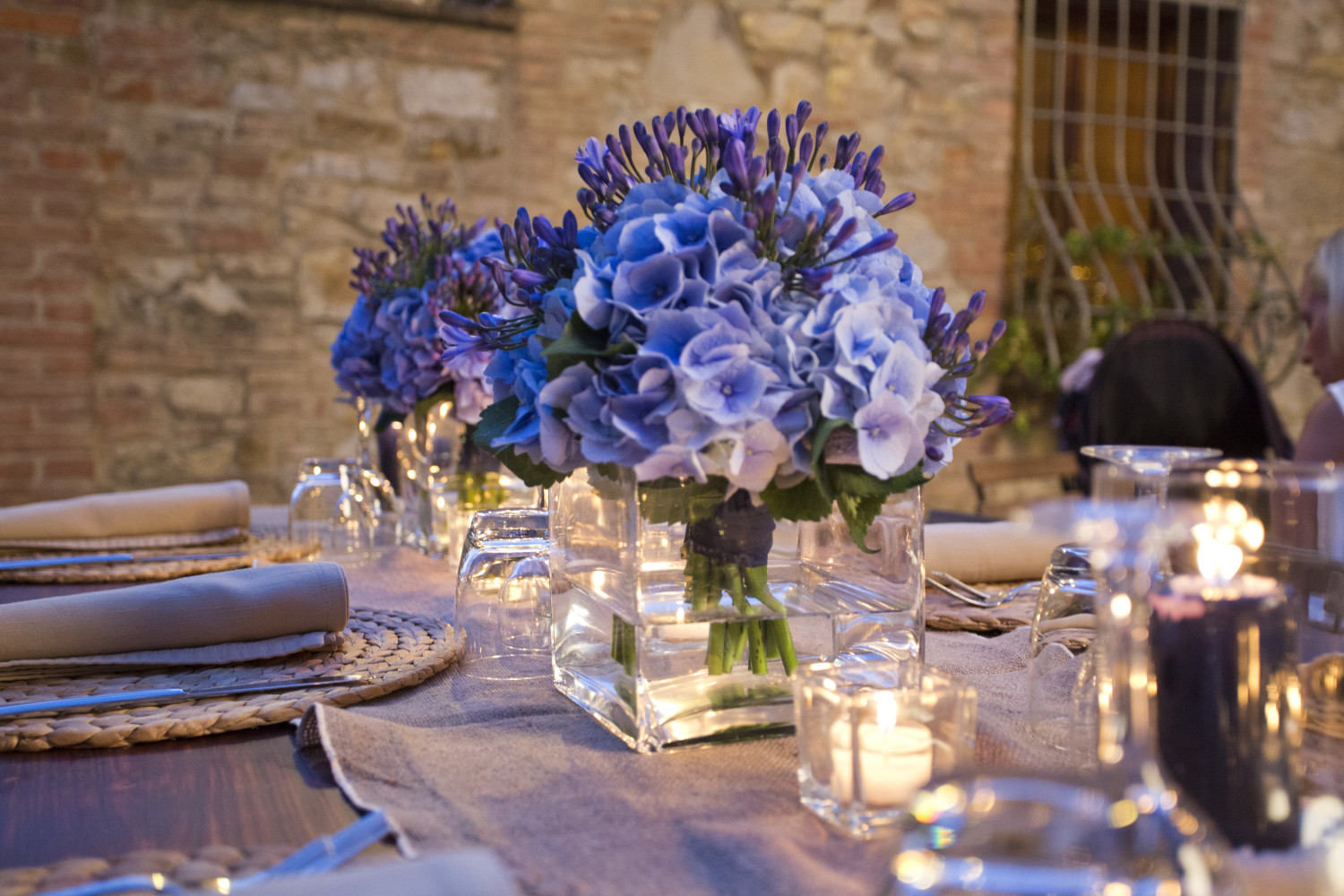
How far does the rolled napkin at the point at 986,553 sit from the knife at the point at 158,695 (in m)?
0.71

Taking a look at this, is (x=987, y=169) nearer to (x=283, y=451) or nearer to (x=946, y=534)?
(x=283, y=451)

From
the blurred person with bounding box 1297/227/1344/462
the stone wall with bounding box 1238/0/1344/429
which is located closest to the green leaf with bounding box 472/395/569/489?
the blurred person with bounding box 1297/227/1344/462

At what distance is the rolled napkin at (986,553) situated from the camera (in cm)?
127

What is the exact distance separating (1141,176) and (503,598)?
14.7ft

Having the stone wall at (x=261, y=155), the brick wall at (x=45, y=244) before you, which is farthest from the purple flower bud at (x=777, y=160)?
the brick wall at (x=45, y=244)

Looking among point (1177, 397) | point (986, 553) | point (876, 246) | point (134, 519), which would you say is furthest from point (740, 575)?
point (1177, 397)

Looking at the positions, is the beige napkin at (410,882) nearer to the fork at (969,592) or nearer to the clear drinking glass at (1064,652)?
the clear drinking glass at (1064,652)

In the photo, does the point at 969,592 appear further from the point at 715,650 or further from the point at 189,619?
the point at 189,619

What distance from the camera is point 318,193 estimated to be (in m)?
3.45

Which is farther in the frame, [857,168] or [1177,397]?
[1177,397]

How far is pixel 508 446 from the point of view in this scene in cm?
81

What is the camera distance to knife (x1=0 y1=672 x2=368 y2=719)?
0.74 metres

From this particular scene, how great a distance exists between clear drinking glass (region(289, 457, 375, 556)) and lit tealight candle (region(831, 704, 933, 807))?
1044 mm

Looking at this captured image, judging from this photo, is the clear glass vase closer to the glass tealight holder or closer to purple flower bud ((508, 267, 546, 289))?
purple flower bud ((508, 267, 546, 289))
